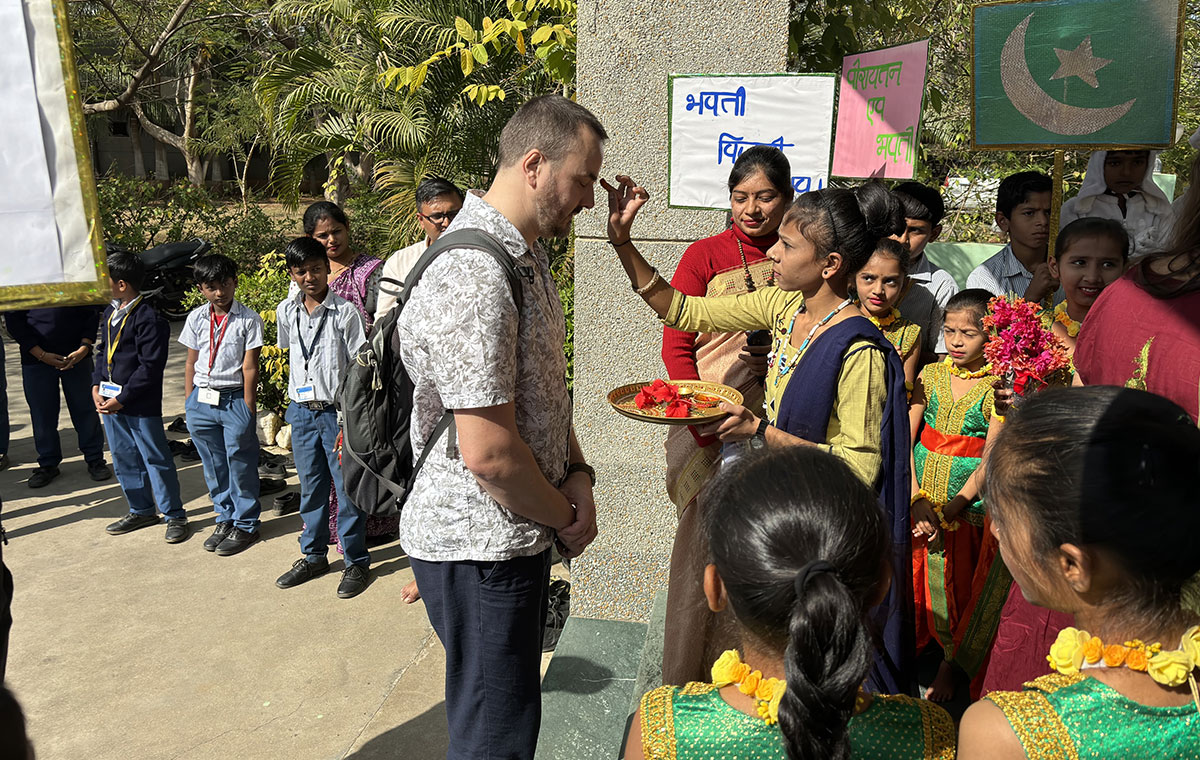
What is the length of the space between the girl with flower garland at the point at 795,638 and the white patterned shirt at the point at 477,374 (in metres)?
0.69

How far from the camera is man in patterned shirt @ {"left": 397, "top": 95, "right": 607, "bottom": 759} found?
194cm

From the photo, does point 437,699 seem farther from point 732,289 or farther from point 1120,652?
point 1120,652

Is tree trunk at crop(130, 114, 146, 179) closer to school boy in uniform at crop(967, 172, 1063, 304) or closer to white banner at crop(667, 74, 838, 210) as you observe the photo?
white banner at crop(667, 74, 838, 210)

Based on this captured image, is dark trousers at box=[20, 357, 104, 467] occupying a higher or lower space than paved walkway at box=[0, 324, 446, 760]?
higher

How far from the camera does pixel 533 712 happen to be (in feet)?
7.43

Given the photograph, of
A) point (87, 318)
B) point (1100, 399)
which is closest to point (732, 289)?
point (1100, 399)

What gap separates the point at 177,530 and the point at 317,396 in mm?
1537

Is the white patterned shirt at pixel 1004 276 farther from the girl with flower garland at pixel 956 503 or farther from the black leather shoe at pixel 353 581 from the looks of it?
the black leather shoe at pixel 353 581

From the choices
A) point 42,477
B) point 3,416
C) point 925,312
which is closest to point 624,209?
point 925,312

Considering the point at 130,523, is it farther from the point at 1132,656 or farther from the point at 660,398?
the point at 1132,656

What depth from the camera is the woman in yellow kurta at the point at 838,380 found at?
2307 millimetres

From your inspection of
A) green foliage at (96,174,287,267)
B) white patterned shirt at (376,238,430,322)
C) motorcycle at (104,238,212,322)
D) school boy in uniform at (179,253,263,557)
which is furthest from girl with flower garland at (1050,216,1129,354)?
→ green foliage at (96,174,287,267)

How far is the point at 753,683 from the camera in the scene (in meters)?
1.40

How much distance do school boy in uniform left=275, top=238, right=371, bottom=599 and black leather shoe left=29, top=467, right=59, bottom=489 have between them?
2857mm
